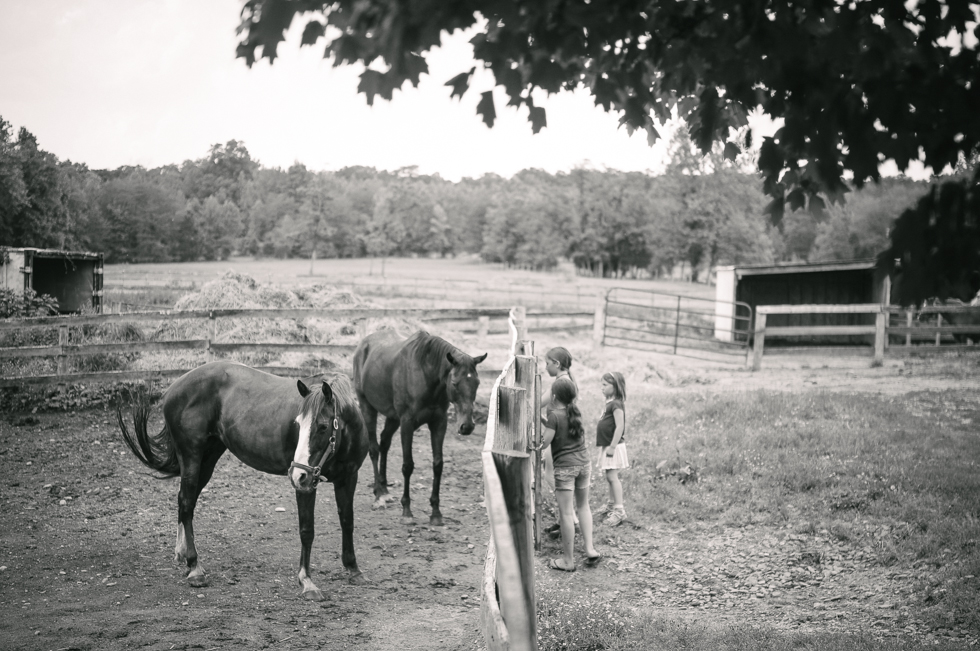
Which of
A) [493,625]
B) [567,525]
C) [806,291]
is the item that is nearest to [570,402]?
[567,525]

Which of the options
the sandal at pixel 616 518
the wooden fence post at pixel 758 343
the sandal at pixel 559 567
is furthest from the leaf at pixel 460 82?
the wooden fence post at pixel 758 343

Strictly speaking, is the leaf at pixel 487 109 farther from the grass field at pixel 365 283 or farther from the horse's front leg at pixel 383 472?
the grass field at pixel 365 283

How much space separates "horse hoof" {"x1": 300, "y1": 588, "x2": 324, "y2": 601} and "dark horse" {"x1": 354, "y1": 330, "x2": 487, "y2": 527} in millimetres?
1973

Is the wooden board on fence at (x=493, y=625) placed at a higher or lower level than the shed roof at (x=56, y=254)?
lower

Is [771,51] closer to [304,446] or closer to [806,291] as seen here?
[304,446]

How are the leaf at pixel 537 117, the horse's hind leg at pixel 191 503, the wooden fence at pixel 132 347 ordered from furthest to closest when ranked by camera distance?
1. the wooden fence at pixel 132 347
2. the horse's hind leg at pixel 191 503
3. the leaf at pixel 537 117

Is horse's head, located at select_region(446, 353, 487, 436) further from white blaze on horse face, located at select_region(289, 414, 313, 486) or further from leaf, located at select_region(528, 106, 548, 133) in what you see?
leaf, located at select_region(528, 106, 548, 133)

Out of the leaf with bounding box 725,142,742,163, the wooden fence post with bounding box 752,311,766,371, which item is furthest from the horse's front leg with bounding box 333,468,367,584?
the wooden fence post with bounding box 752,311,766,371

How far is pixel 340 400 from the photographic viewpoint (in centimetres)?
536

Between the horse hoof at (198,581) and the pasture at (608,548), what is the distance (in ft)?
0.18

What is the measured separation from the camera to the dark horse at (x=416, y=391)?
6.91m

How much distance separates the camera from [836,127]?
8.41ft

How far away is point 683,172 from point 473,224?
34.7 m

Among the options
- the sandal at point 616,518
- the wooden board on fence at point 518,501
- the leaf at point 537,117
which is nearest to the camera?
the wooden board on fence at point 518,501
